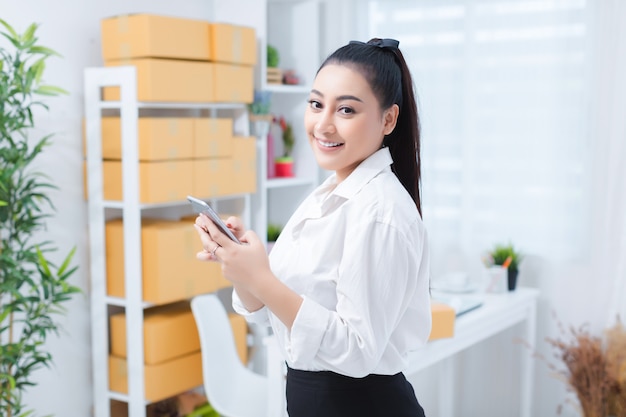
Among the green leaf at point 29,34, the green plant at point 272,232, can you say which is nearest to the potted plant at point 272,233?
the green plant at point 272,232

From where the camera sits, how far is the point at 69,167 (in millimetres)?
2932

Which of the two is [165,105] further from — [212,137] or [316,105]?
[316,105]

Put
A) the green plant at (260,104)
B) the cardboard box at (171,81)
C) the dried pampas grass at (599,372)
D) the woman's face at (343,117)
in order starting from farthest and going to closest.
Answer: the green plant at (260,104), the dried pampas grass at (599,372), the cardboard box at (171,81), the woman's face at (343,117)

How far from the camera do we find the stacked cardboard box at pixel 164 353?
→ 292 cm

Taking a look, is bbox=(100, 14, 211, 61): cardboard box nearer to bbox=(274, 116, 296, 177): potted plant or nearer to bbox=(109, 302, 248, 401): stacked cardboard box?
bbox=(274, 116, 296, 177): potted plant

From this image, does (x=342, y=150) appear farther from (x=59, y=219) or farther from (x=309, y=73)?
(x=309, y=73)

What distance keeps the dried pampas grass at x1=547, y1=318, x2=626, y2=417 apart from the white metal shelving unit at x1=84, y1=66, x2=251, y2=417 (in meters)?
1.60

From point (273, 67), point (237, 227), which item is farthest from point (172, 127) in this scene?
point (237, 227)

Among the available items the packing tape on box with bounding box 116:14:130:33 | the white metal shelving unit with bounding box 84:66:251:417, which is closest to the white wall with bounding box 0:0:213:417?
the white metal shelving unit with bounding box 84:66:251:417

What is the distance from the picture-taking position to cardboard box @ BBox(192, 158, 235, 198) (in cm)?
299

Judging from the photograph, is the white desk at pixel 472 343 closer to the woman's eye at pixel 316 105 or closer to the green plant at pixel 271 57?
the woman's eye at pixel 316 105

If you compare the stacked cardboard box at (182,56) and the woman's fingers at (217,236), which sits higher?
the stacked cardboard box at (182,56)

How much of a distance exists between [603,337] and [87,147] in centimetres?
208

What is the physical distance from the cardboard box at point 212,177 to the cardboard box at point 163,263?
5.7 inches
